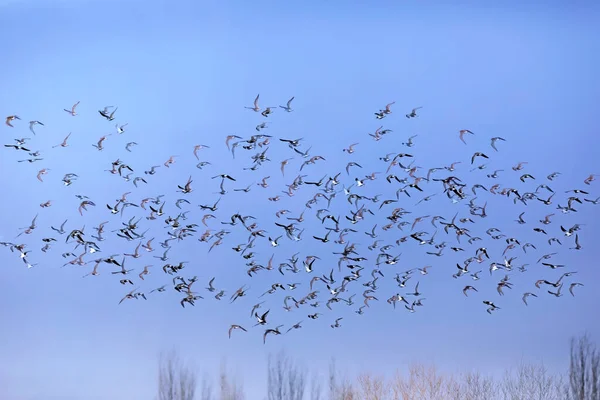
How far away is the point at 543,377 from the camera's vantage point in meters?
17.1

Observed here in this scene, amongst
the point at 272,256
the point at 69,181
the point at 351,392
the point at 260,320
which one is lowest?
the point at 351,392

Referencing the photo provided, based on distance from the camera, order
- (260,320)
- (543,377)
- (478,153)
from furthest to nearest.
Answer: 1. (543,377)
2. (478,153)
3. (260,320)

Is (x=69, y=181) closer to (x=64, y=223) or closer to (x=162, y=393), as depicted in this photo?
(x=64, y=223)

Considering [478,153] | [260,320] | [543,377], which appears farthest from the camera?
[543,377]

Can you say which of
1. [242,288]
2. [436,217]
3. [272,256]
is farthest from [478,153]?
[242,288]

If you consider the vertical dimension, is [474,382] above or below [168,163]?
below

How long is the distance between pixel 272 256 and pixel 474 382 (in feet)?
18.7

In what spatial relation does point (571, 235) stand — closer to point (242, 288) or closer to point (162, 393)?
point (242, 288)

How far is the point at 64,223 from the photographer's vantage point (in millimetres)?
17156

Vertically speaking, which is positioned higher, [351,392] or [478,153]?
[478,153]

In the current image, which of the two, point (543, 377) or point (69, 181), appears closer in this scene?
point (69, 181)

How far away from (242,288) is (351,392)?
367 cm

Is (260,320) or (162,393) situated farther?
(162,393)

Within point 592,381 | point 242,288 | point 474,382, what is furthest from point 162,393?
point 592,381
